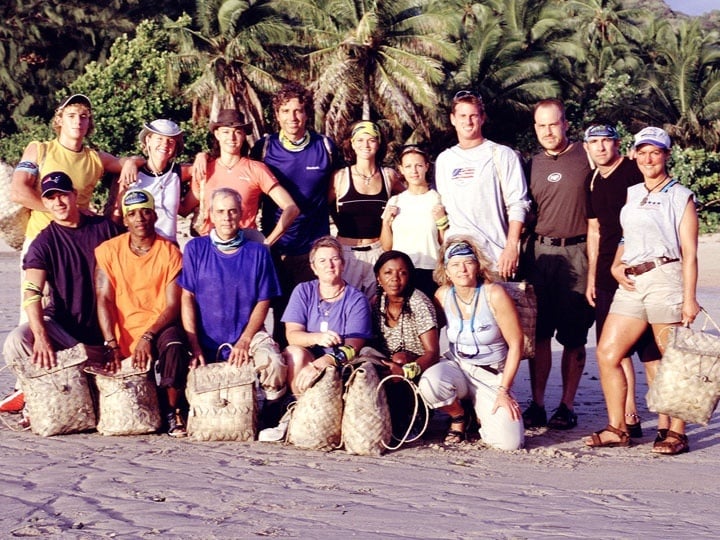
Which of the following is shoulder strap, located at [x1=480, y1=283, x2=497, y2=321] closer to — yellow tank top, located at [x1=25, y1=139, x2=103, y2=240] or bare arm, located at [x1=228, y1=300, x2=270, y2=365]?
bare arm, located at [x1=228, y1=300, x2=270, y2=365]

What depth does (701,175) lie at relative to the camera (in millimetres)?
28266

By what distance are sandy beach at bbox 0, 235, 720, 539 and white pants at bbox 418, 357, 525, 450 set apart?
0.35 ft

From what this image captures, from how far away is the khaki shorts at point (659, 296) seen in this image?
245 inches

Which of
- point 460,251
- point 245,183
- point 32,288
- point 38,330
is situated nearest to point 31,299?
point 32,288

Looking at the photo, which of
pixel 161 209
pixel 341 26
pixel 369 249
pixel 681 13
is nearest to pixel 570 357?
pixel 369 249

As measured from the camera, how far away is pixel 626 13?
48938 mm

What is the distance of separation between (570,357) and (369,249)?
5.32 ft

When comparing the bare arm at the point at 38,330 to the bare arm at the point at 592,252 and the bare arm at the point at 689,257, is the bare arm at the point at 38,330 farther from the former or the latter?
the bare arm at the point at 689,257

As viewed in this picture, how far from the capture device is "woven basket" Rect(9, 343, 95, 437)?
21.4 feet

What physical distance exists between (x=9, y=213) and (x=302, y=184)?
206 cm

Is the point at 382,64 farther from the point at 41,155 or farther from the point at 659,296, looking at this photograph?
the point at 659,296

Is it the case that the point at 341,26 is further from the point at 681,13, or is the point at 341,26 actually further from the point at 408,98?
the point at 681,13

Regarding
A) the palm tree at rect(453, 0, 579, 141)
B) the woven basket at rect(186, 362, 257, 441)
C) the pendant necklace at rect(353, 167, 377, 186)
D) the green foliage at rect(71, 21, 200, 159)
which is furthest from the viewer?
the palm tree at rect(453, 0, 579, 141)

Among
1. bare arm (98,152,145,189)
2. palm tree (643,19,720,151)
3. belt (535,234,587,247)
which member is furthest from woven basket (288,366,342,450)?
palm tree (643,19,720,151)
